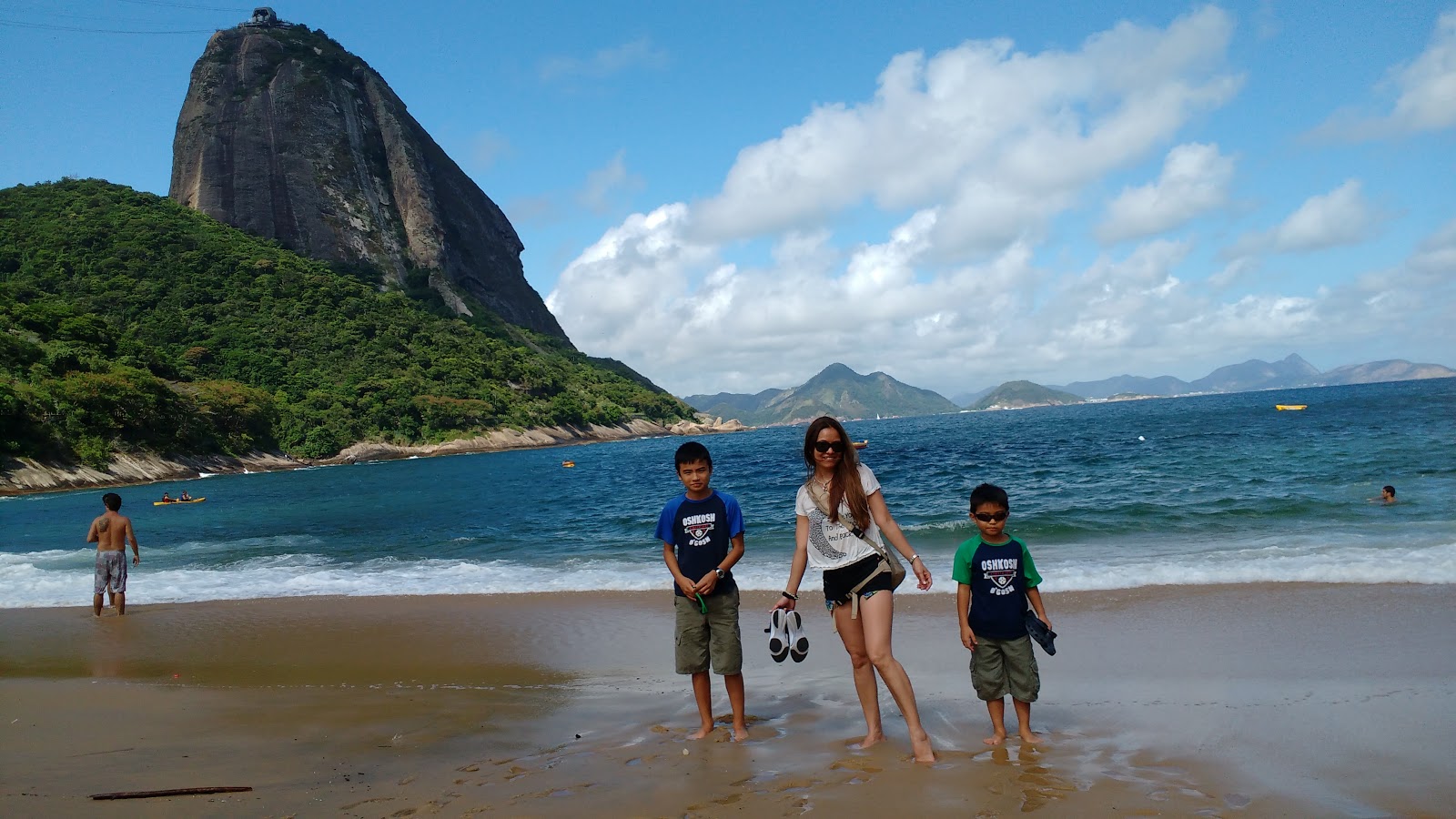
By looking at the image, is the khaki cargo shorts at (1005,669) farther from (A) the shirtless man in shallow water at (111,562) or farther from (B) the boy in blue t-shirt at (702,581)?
(A) the shirtless man in shallow water at (111,562)

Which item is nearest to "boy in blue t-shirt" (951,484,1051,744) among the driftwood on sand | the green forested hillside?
the driftwood on sand

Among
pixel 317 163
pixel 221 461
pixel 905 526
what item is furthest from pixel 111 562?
pixel 317 163

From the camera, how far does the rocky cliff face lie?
382 ft

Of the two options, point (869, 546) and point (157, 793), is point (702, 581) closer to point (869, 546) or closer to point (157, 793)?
point (869, 546)

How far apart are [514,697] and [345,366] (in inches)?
3698

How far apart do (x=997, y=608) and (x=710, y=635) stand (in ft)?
5.48

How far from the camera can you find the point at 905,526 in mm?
17062

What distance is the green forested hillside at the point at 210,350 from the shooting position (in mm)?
56094

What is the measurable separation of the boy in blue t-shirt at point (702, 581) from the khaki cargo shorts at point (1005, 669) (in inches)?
53.5

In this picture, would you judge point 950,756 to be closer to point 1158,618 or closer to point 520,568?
point 1158,618

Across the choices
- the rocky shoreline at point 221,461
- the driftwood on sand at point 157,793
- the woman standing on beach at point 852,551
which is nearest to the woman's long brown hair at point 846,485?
the woman standing on beach at point 852,551

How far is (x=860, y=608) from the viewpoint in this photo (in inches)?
174

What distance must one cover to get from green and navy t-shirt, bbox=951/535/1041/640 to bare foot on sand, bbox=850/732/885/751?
0.82 metres

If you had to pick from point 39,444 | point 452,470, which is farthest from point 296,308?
point 452,470
